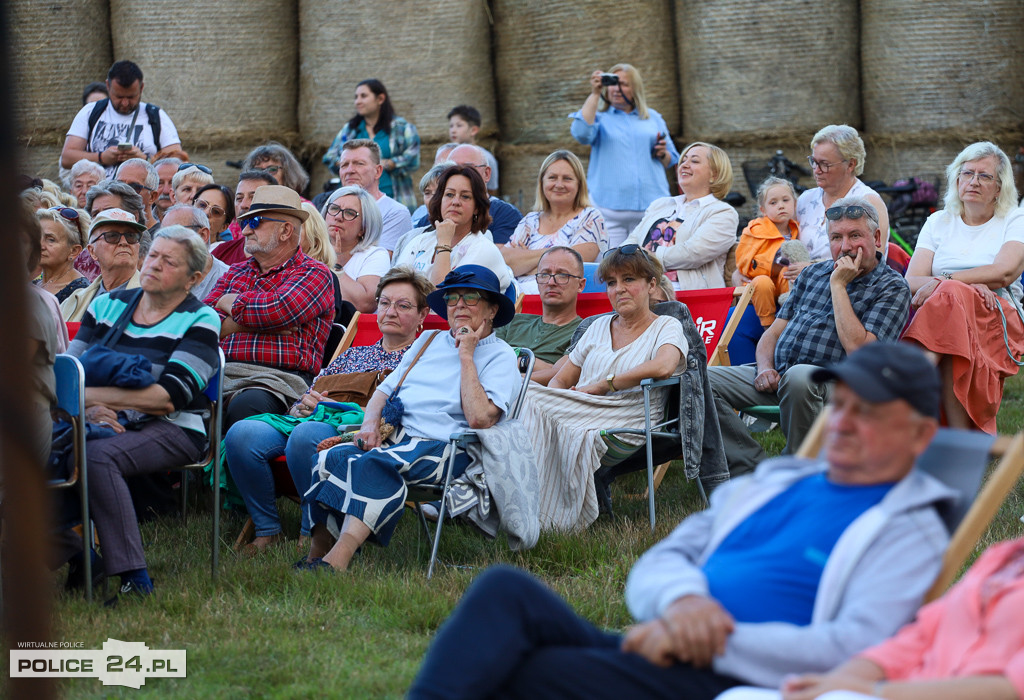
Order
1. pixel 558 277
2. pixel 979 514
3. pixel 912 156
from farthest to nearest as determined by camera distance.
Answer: pixel 912 156, pixel 558 277, pixel 979 514

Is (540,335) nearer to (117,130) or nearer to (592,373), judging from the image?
(592,373)

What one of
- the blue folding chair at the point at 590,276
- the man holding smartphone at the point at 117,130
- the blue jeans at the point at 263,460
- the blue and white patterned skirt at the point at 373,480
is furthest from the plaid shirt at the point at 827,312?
the man holding smartphone at the point at 117,130

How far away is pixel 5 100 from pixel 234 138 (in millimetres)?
9194

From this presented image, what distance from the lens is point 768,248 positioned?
7.02 metres

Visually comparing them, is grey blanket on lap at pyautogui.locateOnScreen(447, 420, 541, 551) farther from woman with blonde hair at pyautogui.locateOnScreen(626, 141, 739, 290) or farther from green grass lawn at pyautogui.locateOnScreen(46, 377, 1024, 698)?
woman with blonde hair at pyautogui.locateOnScreen(626, 141, 739, 290)

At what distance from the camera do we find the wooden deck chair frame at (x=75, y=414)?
14.1 ft

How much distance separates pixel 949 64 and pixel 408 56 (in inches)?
168

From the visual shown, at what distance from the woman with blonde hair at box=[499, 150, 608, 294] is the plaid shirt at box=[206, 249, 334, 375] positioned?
5.23 ft

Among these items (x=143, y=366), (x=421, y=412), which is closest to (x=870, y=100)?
(x=421, y=412)

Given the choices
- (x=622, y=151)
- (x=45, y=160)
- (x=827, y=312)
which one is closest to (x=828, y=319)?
(x=827, y=312)

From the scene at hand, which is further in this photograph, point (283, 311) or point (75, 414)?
point (283, 311)

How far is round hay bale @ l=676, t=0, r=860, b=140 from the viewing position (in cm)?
917

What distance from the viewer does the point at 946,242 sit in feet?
19.8

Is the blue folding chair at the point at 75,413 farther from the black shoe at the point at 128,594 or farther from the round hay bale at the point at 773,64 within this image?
the round hay bale at the point at 773,64
